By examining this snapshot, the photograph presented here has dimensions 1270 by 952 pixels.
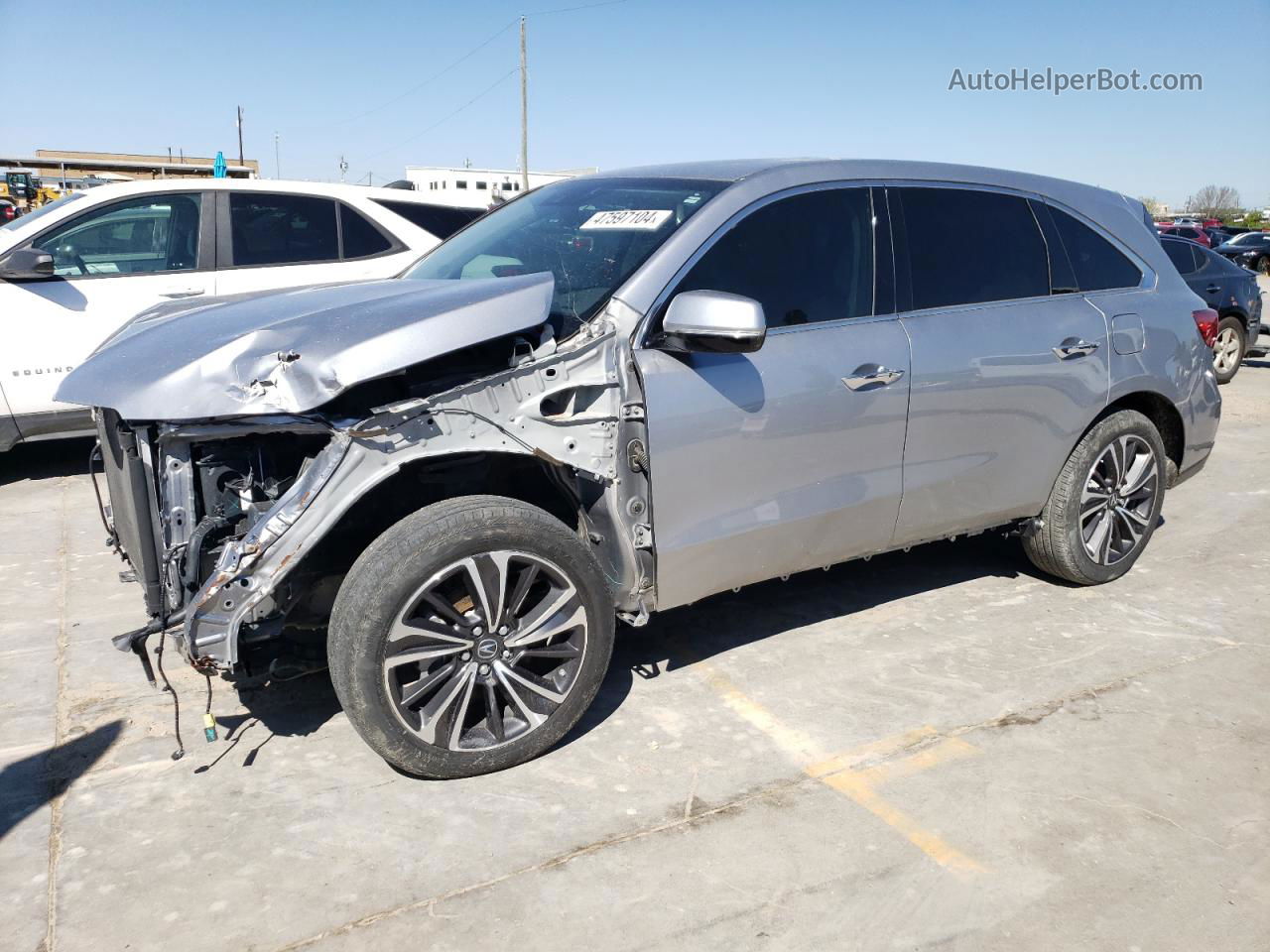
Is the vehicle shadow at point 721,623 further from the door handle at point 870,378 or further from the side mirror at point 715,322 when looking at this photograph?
the side mirror at point 715,322

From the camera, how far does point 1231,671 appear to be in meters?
4.08

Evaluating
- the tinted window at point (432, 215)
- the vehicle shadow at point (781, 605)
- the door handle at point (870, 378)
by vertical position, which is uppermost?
the tinted window at point (432, 215)

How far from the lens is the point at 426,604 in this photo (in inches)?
120

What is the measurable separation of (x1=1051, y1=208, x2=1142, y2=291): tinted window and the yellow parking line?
7.34 feet

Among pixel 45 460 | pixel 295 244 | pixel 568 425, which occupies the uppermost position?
pixel 295 244

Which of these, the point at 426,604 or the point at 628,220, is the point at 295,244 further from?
the point at 426,604

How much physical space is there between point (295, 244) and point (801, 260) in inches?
178

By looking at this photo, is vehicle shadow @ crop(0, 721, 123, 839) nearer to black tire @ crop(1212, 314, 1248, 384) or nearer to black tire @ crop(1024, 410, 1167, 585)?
black tire @ crop(1024, 410, 1167, 585)

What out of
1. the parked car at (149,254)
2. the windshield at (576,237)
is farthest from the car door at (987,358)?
the parked car at (149,254)

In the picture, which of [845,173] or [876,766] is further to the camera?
[845,173]

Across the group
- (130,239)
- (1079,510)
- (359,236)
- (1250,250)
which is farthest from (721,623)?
(1250,250)

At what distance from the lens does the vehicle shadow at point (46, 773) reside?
10.1ft

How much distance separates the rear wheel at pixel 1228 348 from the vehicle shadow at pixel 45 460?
11.3 meters

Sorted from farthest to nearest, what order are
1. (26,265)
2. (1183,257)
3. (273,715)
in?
1. (1183,257)
2. (26,265)
3. (273,715)
